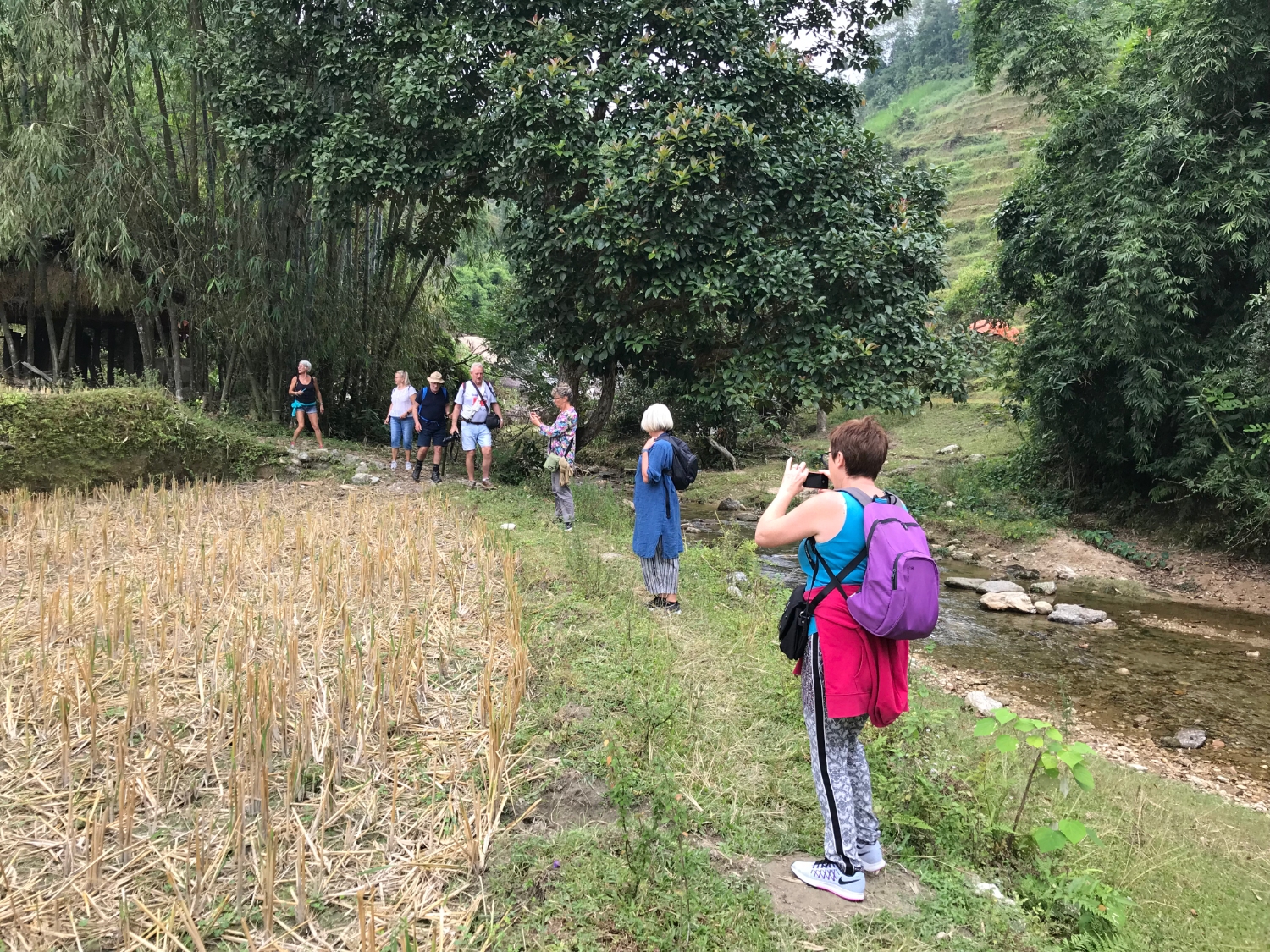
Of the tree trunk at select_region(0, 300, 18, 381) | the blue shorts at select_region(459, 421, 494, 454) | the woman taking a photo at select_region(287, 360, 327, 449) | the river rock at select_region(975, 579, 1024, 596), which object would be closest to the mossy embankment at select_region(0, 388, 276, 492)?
the woman taking a photo at select_region(287, 360, 327, 449)

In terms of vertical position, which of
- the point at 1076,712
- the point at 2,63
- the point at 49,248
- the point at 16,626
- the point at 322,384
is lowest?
the point at 1076,712

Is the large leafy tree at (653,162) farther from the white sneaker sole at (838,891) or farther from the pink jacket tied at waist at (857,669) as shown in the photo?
the white sneaker sole at (838,891)

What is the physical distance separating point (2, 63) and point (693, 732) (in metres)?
13.3

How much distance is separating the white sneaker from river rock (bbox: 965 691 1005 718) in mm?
3098

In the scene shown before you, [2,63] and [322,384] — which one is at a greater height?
[2,63]

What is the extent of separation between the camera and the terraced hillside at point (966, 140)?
119 ft

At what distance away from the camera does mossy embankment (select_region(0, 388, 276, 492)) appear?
295 inches

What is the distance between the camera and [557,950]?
2045 mm

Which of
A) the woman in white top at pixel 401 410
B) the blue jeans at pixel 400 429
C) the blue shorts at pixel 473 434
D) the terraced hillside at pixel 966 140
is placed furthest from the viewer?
the terraced hillside at pixel 966 140

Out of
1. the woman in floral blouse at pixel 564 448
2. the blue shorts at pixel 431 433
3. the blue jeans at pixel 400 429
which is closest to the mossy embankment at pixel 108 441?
the blue jeans at pixel 400 429

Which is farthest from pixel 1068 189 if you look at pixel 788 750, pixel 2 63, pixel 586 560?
pixel 2 63

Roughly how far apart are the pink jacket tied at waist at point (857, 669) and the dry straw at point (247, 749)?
1.27 m

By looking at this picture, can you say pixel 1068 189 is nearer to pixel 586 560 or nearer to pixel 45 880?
pixel 586 560

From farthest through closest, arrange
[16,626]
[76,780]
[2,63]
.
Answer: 1. [2,63]
2. [16,626]
3. [76,780]
